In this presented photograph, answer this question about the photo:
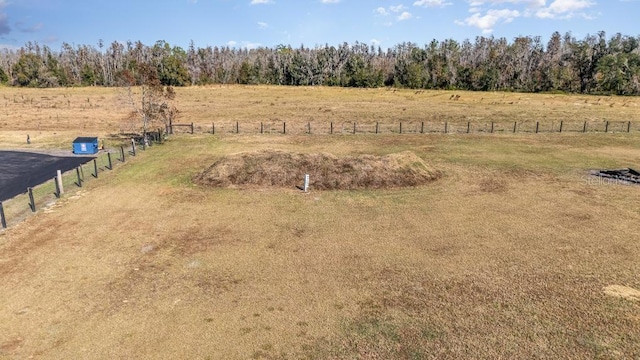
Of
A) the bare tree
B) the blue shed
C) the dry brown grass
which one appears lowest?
the blue shed

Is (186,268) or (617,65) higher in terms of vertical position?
(617,65)

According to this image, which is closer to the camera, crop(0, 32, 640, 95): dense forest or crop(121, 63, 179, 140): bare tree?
crop(121, 63, 179, 140): bare tree

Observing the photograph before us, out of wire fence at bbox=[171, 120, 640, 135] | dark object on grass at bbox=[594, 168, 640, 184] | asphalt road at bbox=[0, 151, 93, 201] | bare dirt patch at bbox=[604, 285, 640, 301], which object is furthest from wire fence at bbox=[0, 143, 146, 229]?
dark object on grass at bbox=[594, 168, 640, 184]

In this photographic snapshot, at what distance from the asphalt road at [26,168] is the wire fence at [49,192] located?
0.65 m

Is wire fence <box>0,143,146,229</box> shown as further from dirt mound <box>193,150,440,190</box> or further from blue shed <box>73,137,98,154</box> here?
dirt mound <box>193,150,440,190</box>

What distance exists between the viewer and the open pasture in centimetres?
1043

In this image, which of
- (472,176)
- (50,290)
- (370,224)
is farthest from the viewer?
(472,176)

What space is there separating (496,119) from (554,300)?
46299 mm

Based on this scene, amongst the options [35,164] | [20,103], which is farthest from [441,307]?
[20,103]

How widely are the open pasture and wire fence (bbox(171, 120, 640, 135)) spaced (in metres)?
18.8

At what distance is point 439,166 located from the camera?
2788 centimetres

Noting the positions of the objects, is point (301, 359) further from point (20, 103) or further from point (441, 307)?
point (20, 103)

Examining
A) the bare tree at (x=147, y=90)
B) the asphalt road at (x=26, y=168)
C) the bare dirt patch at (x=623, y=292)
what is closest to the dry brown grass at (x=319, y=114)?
the asphalt road at (x=26, y=168)

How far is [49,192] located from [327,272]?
16660 millimetres
